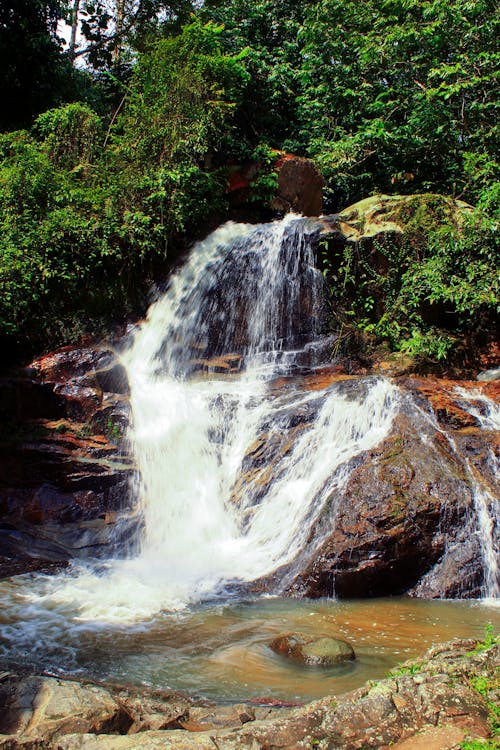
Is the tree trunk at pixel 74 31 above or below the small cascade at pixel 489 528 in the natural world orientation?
above

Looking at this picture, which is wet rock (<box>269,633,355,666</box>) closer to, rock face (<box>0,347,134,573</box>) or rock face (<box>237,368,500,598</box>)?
rock face (<box>237,368,500,598</box>)

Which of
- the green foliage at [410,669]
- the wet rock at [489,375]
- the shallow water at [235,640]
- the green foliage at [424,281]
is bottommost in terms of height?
the shallow water at [235,640]

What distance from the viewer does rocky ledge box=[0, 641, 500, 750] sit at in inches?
90.1

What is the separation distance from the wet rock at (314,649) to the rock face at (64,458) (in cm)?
339

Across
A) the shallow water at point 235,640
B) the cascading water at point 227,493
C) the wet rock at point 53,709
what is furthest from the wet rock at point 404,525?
the wet rock at point 53,709

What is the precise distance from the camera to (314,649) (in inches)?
163

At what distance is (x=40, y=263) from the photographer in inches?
399

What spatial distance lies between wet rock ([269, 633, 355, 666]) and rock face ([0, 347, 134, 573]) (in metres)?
3.39

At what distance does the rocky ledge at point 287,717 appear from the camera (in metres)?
2.29

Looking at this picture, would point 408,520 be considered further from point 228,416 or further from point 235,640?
point 228,416

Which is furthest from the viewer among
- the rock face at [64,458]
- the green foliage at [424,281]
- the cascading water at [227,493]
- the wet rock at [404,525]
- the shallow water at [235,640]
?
the green foliage at [424,281]

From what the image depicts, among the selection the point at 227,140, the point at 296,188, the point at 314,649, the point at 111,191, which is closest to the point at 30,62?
the point at 227,140

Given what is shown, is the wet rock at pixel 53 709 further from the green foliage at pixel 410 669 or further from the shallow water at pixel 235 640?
the green foliage at pixel 410 669

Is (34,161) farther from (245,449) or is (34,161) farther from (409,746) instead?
(409,746)
